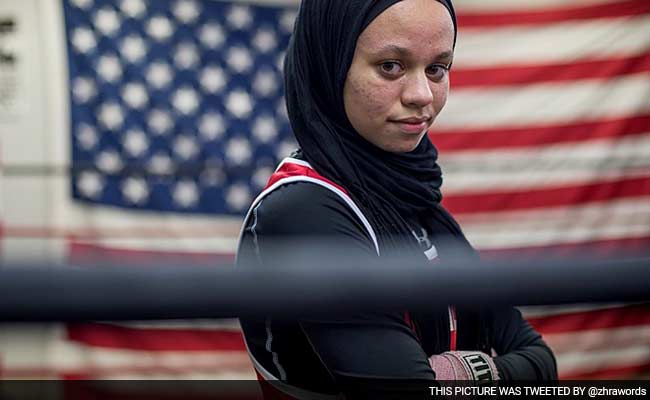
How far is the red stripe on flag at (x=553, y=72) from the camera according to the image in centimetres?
265

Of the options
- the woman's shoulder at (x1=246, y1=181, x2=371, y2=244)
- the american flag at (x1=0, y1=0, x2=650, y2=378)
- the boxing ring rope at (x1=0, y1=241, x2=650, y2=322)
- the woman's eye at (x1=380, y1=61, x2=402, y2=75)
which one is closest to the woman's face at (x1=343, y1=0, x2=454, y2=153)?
the woman's eye at (x1=380, y1=61, x2=402, y2=75)

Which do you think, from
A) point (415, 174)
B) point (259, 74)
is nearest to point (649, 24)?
point (259, 74)

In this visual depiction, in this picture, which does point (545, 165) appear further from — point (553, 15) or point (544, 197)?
point (553, 15)

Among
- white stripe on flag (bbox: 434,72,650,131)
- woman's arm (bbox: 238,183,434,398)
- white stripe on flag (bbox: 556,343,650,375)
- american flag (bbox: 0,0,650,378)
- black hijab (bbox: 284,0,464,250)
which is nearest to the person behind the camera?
woman's arm (bbox: 238,183,434,398)

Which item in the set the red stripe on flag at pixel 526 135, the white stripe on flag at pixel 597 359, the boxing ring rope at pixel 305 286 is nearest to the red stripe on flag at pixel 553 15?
the red stripe on flag at pixel 526 135

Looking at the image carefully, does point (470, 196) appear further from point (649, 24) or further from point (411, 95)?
point (411, 95)

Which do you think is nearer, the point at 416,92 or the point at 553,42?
the point at 416,92

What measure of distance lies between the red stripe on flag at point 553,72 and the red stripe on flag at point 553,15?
127 mm

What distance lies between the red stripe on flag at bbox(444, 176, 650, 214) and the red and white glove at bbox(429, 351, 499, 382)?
1.88m

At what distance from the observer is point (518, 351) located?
917 millimetres

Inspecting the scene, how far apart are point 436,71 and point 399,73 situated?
0.16 ft

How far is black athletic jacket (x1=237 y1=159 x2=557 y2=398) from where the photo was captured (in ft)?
2.43

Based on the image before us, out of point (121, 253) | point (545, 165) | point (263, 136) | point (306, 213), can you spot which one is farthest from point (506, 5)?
point (306, 213)

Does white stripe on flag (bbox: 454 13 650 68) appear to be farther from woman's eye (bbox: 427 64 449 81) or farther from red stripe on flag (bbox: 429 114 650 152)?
woman's eye (bbox: 427 64 449 81)
